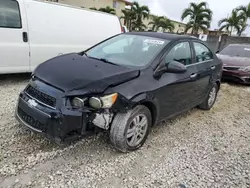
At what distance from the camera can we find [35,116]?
273 centimetres

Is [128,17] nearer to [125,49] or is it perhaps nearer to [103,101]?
[125,49]

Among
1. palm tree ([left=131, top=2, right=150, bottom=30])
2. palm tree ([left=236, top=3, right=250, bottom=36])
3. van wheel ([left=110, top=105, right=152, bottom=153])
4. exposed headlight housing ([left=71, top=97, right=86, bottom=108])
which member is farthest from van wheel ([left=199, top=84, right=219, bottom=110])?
palm tree ([left=131, top=2, right=150, bottom=30])

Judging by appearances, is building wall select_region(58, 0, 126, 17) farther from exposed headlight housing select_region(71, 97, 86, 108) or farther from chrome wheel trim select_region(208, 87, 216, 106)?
exposed headlight housing select_region(71, 97, 86, 108)

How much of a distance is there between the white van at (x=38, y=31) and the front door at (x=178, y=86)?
11.1 ft

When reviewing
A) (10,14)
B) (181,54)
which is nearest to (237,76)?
(181,54)

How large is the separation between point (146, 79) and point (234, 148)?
1.83 m

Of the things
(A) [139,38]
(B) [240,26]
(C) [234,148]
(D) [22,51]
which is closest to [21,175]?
(A) [139,38]

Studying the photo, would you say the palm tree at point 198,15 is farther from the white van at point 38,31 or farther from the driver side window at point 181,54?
the driver side window at point 181,54

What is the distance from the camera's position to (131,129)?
3068 millimetres

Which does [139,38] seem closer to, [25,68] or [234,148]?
[234,148]

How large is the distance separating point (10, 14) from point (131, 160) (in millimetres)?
4181

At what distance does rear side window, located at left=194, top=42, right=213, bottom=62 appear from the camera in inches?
172

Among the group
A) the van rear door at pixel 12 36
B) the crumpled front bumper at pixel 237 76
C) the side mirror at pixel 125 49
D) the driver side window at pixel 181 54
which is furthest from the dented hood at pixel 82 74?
the crumpled front bumper at pixel 237 76

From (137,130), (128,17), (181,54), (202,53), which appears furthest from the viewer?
(128,17)
